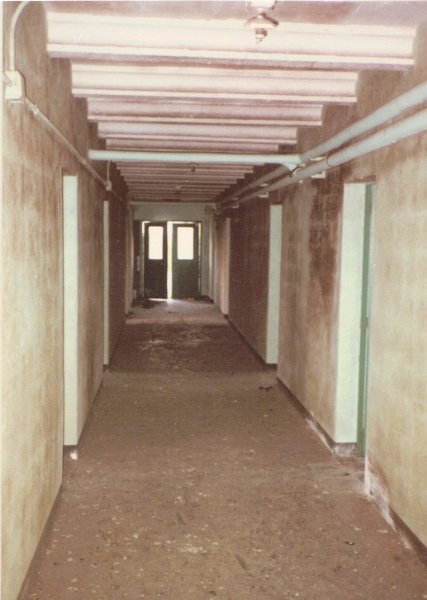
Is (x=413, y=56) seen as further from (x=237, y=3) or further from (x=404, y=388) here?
(x=404, y=388)

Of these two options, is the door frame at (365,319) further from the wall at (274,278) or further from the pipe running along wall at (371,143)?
the wall at (274,278)

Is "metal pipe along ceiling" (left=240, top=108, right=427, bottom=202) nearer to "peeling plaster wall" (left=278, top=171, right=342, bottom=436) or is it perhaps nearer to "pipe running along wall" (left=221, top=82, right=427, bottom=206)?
"pipe running along wall" (left=221, top=82, right=427, bottom=206)

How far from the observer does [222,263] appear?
15242 mm

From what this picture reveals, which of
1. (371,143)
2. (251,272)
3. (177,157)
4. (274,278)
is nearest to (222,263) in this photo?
(251,272)

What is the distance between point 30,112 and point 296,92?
2.20m

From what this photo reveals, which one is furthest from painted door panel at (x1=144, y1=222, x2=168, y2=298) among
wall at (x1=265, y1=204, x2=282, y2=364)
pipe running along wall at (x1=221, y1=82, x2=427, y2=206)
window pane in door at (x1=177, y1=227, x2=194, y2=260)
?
pipe running along wall at (x1=221, y1=82, x2=427, y2=206)

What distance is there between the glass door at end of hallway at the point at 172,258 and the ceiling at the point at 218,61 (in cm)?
1114

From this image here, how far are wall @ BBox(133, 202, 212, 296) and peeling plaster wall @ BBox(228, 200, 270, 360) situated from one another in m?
5.20

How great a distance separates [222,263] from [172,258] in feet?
11.9

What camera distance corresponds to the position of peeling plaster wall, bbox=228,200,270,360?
895 cm

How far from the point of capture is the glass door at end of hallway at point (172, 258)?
18188mm

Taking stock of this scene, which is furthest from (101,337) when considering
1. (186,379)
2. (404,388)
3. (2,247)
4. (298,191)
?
(2,247)

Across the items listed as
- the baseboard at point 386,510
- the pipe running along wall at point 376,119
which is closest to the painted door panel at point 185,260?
the pipe running along wall at point 376,119

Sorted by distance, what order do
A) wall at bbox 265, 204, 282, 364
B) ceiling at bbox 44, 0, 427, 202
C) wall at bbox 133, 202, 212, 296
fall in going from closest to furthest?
ceiling at bbox 44, 0, 427, 202
wall at bbox 265, 204, 282, 364
wall at bbox 133, 202, 212, 296
